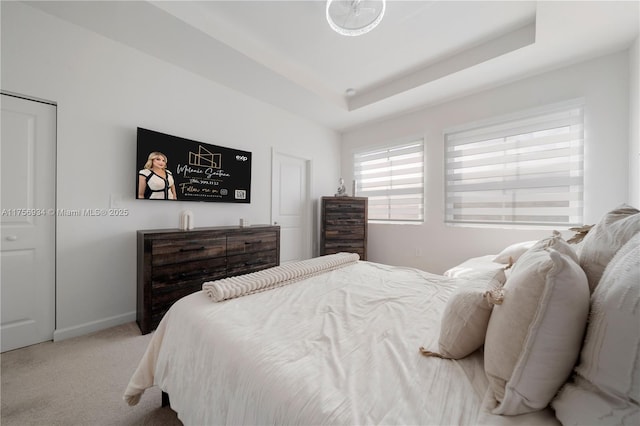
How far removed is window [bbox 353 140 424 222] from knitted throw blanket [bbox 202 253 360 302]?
2.25m

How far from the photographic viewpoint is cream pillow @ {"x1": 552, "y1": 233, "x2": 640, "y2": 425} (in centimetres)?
Result: 45

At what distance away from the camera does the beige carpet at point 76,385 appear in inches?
49.3

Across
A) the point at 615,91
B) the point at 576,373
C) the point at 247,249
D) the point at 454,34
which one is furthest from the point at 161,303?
the point at 615,91

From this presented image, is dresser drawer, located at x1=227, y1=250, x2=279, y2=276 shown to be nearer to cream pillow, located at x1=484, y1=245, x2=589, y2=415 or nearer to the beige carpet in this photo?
the beige carpet

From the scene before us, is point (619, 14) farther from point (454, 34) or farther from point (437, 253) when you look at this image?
point (437, 253)

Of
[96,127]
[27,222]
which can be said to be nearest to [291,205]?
[96,127]

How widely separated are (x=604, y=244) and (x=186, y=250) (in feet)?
8.98

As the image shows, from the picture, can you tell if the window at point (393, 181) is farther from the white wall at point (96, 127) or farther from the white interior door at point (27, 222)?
the white interior door at point (27, 222)

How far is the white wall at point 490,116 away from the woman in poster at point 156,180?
3108 mm

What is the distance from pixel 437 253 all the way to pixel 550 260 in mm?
3164

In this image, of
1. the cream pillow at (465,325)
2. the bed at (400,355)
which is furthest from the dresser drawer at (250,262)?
the cream pillow at (465,325)

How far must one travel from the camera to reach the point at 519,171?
9.54ft

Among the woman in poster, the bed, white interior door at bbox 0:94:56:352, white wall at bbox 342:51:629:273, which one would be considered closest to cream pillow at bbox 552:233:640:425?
the bed

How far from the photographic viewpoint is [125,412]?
129 cm
